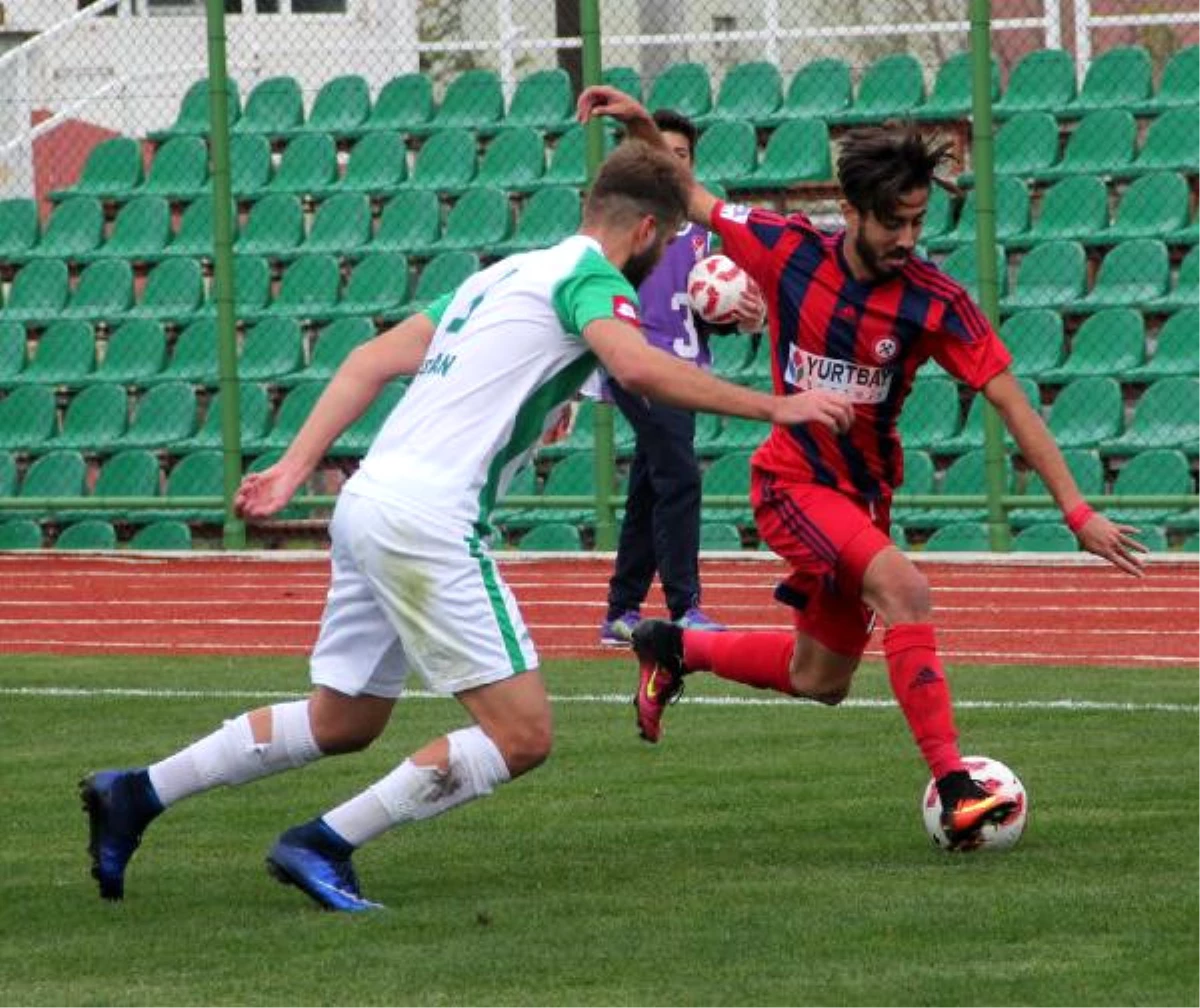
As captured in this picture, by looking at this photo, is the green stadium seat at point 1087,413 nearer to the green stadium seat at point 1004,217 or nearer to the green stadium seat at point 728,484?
the green stadium seat at point 1004,217

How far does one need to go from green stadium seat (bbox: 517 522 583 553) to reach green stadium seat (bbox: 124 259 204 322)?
391cm

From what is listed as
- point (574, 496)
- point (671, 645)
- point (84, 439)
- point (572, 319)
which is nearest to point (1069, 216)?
point (574, 496)

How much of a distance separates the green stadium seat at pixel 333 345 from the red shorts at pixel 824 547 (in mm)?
11485

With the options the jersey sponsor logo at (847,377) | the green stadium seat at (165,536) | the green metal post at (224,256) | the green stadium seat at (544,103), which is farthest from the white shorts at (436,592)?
the green stadium seat at (544,103)

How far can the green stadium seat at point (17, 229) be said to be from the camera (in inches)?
838

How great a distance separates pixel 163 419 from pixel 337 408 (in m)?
13.2

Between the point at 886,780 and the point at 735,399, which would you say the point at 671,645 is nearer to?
the point at 886,780

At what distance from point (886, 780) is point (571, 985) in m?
3.01

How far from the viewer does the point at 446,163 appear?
20.0 meters


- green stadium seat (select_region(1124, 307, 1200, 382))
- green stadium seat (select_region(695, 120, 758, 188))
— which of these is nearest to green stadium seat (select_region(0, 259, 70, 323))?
green stadium seat (select_region(695, 120, 758, 188))

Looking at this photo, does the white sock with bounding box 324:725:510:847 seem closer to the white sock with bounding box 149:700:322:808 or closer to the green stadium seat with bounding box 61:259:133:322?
the white sock with bounding box 149:700:322:808

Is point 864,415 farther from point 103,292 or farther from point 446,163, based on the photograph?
point 103,292

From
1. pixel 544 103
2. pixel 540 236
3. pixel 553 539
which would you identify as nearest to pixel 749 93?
pixel 544 103

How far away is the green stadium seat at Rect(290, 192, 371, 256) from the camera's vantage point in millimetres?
19922
